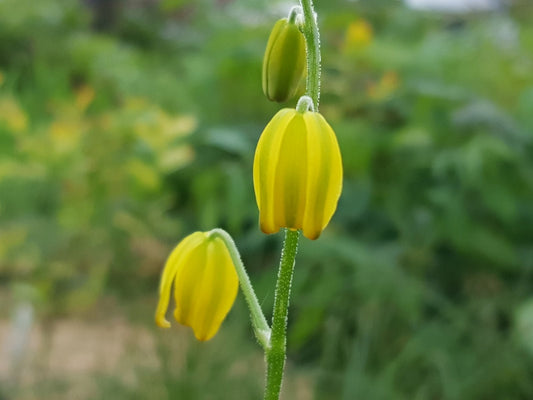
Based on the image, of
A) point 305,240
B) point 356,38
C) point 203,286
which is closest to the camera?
point 203,286

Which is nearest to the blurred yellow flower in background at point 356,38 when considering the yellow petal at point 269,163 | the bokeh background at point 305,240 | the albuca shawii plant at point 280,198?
the bokeh background at point 305,240

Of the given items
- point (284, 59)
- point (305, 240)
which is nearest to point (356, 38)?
point (305, 240)

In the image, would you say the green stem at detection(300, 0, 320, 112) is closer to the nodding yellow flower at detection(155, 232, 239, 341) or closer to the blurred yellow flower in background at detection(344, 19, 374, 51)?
the nodding yellow flower at detection(155, 232, 239, 341)

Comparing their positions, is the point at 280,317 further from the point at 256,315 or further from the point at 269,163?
the point at 269,163

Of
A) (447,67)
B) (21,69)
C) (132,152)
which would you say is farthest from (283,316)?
(21,69)

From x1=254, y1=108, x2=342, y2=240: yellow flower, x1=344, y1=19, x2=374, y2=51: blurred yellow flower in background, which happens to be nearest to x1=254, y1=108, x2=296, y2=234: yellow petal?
x1=254, y1=108, x2=342, y2=240: yellow flower

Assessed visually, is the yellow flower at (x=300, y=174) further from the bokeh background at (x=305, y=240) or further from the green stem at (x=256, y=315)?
the bokeh background at (x=305, y=240)

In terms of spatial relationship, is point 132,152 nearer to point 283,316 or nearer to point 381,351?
point 381,351

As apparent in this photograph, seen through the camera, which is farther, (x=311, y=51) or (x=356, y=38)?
(x=356, y=38)

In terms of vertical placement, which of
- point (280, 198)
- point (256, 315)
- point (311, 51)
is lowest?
point (256, 315)
